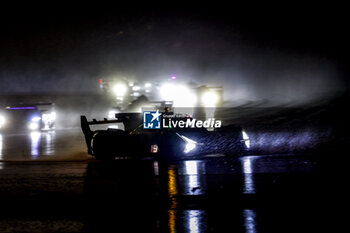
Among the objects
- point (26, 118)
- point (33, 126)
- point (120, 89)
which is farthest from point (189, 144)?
point (120, 89)

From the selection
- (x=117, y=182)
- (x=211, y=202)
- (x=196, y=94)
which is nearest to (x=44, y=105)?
(x=196, y=94)

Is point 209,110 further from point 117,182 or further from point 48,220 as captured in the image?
point 48,220

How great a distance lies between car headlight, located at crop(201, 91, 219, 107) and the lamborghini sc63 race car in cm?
873

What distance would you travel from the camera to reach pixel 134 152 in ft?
38.1

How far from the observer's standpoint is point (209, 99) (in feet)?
69.3

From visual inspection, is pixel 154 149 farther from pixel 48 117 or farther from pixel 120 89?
pixel 120 89

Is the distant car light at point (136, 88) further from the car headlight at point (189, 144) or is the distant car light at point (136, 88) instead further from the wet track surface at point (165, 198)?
the wet track surface at point (165, 198)

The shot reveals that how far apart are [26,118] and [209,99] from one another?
22.1 m

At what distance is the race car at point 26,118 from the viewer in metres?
34.7

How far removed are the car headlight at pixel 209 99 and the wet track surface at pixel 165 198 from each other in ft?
35.8

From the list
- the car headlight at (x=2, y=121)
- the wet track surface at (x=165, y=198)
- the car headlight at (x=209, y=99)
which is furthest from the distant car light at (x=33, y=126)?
the wet track surface at (x=165, y=198)

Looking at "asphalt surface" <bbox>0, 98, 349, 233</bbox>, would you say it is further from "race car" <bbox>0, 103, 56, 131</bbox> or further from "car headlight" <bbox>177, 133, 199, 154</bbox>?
"race car" <bbox>0, 103, 56, 131</bbox>

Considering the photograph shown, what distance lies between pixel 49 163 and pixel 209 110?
40.1ft

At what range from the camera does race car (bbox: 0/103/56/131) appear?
114 ft
